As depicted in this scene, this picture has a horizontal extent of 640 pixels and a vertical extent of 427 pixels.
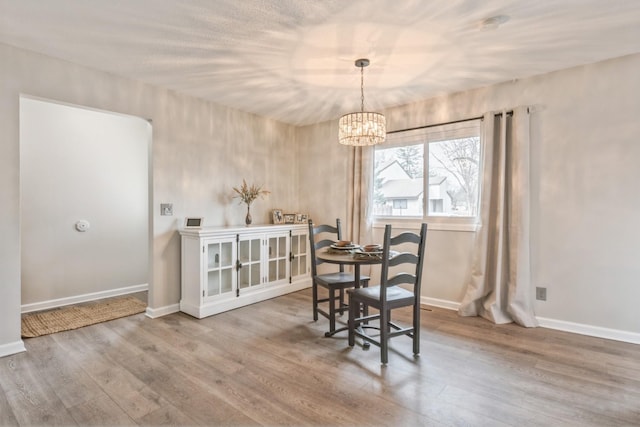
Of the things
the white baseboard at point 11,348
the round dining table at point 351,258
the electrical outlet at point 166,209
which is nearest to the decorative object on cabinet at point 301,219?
the electrical outlet at point 166,209

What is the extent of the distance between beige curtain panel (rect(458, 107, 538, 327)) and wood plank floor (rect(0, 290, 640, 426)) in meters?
0.30

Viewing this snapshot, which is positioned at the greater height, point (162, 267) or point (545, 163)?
point (545, 163)

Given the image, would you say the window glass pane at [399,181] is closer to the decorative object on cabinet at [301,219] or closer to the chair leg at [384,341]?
the decorative object on cabinet at [301,219]

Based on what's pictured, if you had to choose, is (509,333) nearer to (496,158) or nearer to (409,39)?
(496,158)

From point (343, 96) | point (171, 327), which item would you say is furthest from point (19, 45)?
point (343, 96)

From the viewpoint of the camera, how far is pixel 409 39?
255 cm

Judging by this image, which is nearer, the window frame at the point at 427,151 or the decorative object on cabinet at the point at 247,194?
the window frame at the point at 427,151

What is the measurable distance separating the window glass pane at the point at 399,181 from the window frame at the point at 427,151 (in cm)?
5

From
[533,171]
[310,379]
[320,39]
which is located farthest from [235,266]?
[533,171]

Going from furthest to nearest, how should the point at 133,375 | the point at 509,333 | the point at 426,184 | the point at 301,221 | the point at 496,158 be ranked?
the point at 301,221 → the point at 426,184 → the point at 496,158 → the point at 509,333 → the point at 133,375

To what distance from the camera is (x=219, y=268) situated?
366cm

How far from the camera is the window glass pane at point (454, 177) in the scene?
3.70 metres

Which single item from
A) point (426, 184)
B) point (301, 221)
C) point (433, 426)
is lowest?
point (433, 426)

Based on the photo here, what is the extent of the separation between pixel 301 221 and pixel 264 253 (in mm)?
949
